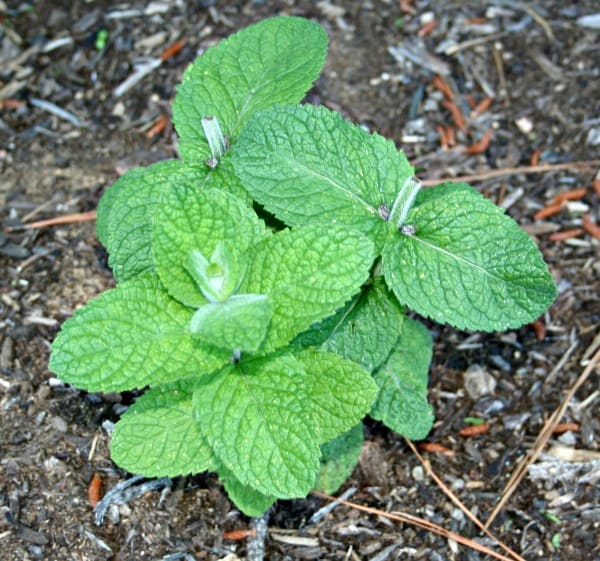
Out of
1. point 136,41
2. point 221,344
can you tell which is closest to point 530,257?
point 221,344

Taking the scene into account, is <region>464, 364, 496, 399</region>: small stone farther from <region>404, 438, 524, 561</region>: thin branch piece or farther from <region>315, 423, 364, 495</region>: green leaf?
<region>315, 423, 364, 495</region>: green leaf

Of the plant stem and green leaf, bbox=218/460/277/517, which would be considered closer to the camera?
the plant stem

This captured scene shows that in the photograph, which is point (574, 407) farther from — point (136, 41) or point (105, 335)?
point (136, 41)

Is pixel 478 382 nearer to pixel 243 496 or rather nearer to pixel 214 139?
pixel 243 496

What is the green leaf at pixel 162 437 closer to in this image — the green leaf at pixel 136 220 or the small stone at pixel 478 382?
the green leaf at pixel 136 220

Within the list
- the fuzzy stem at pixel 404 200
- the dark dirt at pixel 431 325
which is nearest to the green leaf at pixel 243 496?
the dark dirt at pixel 431 325

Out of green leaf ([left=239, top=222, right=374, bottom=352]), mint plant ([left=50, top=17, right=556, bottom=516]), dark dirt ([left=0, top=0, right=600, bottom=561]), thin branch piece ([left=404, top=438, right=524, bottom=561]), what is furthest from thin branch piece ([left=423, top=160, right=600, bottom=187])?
green leaf ([left=239, top=222, right=374, bottom=352])
